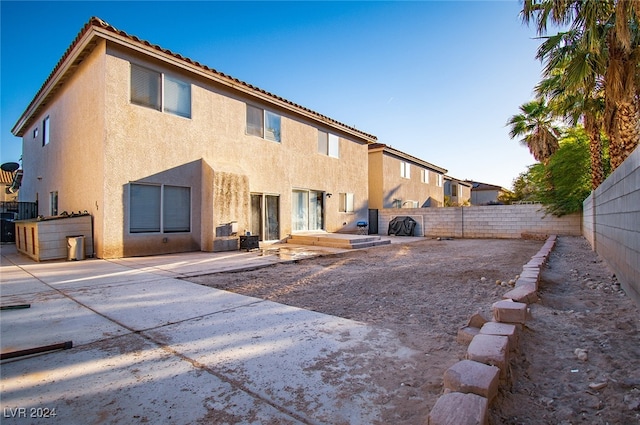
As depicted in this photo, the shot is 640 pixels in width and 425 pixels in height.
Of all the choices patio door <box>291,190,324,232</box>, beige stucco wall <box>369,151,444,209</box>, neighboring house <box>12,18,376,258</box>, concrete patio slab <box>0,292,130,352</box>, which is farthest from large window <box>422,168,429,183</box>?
concrete patio slab <box>0,292,130,352</box>

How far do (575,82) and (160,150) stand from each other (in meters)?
11.4

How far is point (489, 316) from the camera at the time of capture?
3391 mm

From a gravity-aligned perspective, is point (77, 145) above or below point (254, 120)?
below

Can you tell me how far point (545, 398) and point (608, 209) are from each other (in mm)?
5531

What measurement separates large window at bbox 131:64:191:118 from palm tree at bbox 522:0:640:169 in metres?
9.71

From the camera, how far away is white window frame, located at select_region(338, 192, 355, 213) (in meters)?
16.7

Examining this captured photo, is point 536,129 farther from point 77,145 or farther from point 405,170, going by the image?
point 77,145

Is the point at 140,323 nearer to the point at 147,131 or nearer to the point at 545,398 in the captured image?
the point at 545,398

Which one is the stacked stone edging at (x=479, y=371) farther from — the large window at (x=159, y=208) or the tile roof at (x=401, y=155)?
the tile roof at (x=401, y=155)

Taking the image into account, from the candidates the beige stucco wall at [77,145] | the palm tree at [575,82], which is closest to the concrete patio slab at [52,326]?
the beige stucco wall at [77,145]

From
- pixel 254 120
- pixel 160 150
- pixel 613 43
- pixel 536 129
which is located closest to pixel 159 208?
pixel 160 150

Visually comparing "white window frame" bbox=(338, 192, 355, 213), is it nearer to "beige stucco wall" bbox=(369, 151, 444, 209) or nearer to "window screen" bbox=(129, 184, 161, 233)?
"beige stucco wall" bbox=(369, 151, 444, 209)

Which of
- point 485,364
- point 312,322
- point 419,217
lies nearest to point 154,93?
point 312,322

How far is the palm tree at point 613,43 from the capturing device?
21.1 ft
